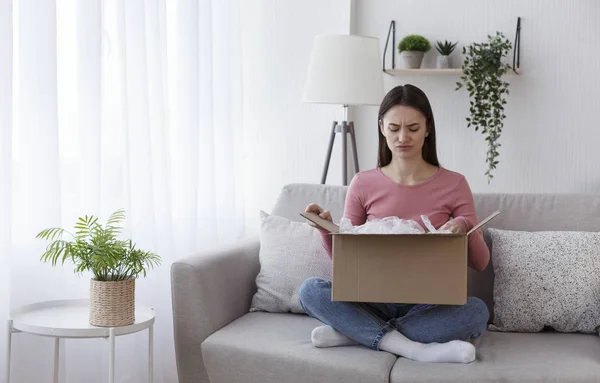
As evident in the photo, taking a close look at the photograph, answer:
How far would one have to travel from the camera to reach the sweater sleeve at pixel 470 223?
2.22 metres

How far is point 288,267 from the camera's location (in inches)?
98.7

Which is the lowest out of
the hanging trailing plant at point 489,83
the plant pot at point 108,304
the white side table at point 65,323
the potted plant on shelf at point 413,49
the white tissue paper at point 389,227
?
the white side table at point 65,323

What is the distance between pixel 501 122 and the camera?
3.46 m

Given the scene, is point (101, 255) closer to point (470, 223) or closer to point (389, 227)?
point (389, 227)

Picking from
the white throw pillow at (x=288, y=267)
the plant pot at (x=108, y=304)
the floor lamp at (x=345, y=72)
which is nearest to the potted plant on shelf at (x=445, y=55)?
the floor lamp at (x=345, y=72)

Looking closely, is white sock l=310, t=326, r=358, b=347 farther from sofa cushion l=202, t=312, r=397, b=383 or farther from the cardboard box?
the cardboard box

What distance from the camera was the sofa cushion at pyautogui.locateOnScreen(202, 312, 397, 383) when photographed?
79.4 inches

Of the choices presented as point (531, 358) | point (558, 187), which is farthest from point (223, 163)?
point (531, 358)

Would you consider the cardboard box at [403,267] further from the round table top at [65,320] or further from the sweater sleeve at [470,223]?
the round table top at [65,320]

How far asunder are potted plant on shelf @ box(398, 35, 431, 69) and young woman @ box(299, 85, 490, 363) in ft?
3.67

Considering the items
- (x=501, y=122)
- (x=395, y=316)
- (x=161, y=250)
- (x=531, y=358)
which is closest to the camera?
(x=531, y=358)

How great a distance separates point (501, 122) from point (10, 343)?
2.26m

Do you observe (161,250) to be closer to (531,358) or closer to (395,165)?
(395,165)

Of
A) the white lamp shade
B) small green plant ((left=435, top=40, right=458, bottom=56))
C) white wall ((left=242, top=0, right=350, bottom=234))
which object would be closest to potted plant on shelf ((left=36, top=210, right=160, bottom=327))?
the white lamp shade
